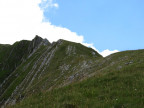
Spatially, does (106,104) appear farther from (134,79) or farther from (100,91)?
(134,79)

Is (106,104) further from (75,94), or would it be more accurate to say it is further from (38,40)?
(38,40)

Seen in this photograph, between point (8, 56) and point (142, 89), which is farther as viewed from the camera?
point (8, 56)

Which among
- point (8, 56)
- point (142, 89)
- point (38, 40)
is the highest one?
point (38, 40)

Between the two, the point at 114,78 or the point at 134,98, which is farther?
the point at 114,78

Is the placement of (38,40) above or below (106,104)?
above

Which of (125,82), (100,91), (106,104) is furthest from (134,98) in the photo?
(125,82)

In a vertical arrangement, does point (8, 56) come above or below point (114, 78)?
above

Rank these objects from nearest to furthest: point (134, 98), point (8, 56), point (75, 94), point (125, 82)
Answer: point (134, 98) → point (75, 94) → point (125, 82) → point (8, 56)

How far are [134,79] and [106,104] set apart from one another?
6.71 metres

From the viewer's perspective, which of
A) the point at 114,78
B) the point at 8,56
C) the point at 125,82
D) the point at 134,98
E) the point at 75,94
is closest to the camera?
the point at 134,98

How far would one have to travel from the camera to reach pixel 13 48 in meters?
162

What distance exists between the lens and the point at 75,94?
12.9m

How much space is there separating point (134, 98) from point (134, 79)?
5235mm

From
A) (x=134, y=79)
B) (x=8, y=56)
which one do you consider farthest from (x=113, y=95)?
(x=8, y=56)
